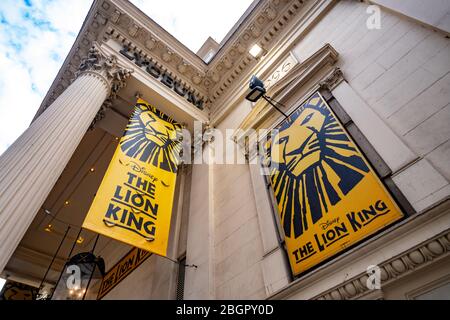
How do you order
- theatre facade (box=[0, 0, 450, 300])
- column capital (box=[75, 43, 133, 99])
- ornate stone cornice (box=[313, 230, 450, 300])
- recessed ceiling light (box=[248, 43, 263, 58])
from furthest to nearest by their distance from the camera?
1. recessed ceiling light (box=[248, 43, 263, 58])
2. column capital (box=[75, 43, 133, 99])
3. theatre facade (box=[0, 0, 450, 300])
4. ornate stone cornice (box=[313, 230, 450, 300])

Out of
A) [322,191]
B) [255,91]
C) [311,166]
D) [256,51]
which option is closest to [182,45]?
[256,51]

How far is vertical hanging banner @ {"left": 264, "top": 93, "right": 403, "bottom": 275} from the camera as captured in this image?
4.09 m

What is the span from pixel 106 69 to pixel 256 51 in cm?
517

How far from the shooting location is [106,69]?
8578 millimetres

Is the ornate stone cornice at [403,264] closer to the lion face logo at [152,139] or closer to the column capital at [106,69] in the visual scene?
the lion face logo at [152,139]

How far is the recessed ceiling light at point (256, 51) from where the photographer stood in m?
10.1

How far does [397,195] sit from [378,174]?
451 mm

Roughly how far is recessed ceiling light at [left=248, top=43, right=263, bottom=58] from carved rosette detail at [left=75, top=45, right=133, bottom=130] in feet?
14.5

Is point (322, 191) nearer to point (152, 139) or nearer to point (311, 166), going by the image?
point (311, 166)

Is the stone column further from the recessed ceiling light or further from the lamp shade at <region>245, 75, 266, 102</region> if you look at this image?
the recessed ceiling light

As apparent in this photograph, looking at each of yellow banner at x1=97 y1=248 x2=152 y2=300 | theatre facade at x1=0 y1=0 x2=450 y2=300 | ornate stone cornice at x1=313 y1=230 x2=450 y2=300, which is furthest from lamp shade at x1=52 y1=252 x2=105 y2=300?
ornate stone cornice at x1=313 y1=230 x2=450 y2=300

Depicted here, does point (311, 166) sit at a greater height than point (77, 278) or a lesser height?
greater

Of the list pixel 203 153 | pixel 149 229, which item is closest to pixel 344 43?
pixel 203 153

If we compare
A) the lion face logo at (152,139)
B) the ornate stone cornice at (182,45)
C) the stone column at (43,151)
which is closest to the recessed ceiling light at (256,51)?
the ornate stone cornice at (182,45)
